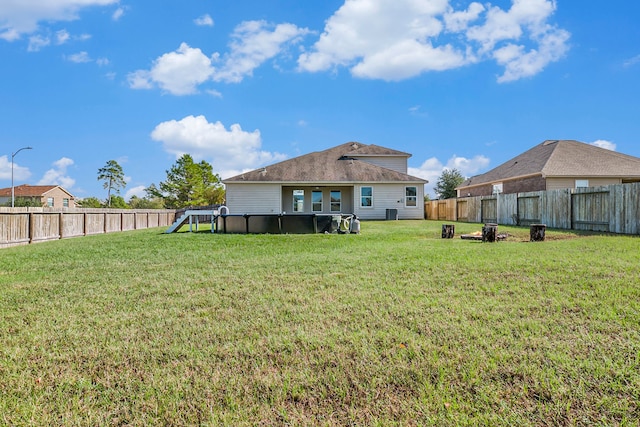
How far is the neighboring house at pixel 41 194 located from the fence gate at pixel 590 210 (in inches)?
1997

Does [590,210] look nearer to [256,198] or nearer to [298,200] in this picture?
[298,200]

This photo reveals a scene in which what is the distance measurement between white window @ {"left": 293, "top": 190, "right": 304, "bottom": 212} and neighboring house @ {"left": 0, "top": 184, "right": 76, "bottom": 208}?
117ft

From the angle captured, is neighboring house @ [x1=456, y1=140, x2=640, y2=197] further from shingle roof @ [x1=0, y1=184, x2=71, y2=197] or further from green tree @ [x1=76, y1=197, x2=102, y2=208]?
shingle roof @ [x1=0, y1=184, x2=71, y2=197]

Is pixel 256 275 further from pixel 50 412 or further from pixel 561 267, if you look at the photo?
pixel 561 267

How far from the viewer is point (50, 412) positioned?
6.93 feet

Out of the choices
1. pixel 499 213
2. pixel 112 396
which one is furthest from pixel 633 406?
pixel 499 213

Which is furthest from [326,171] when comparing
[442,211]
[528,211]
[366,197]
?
[528,211]

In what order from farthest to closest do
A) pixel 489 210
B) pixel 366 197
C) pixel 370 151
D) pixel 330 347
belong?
pixel 370 151 < pixel 366 197 < pixel 489 210 < pixel 330 347

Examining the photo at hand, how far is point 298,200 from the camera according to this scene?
23.9 meters

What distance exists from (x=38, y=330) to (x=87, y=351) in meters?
0.88

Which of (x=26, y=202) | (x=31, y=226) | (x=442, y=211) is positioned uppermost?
(x=26, y=202)

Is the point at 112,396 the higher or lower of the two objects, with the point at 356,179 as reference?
lower

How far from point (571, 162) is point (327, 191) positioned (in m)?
15.0

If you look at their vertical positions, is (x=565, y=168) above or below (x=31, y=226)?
above
